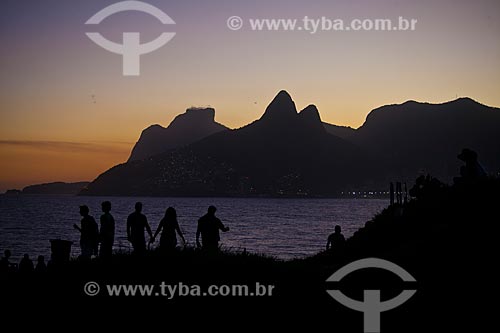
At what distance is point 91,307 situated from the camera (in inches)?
431

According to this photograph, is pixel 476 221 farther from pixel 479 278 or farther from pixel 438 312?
pixel 438 312

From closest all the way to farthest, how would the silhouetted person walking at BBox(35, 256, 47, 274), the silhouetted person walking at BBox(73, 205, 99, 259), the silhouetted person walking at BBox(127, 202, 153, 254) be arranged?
the silhouetted person walking at BBox(35, 256, 47, 274) < the silhouetted person walking at BBox(127, 202, 153, 254) < the silhouetted person walking at BBox(73, 205, 99, 259)

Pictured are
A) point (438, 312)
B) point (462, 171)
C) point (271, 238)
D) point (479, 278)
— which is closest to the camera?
point (438, 312)

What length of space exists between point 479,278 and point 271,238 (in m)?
58.6

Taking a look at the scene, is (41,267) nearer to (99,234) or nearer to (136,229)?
(99,234)

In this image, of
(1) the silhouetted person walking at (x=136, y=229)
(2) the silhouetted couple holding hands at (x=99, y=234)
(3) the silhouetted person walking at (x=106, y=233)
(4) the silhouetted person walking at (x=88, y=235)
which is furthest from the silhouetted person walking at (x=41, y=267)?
(1) the silhouetted person walking at (x=136, y=229)

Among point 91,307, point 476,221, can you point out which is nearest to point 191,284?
point 91,307

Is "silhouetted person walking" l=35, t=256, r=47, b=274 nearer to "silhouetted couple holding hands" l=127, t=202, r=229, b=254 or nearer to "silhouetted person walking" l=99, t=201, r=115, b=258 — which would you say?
"silhouetted person walking" l=99, t=201, r=115, b=258

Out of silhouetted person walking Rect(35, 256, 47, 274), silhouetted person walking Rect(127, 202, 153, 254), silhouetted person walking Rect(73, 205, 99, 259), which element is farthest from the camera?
silhouetted person walking Rect(73, 205, 99, 259)

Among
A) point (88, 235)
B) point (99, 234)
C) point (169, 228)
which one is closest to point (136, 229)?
point (169, 228)

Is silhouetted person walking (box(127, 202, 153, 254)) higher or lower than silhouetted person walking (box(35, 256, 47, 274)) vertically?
higher

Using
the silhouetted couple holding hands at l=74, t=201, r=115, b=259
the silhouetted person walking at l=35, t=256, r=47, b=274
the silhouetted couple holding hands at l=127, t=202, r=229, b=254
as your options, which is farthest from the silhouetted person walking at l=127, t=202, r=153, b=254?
the silhouetted person walking at l=35, t=256, r=47, b=274

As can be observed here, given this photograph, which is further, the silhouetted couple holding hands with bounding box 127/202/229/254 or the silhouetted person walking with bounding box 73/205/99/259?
the silhouetted person walking with bounding box 73/205/99/259

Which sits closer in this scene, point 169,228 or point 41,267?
point 169,228
